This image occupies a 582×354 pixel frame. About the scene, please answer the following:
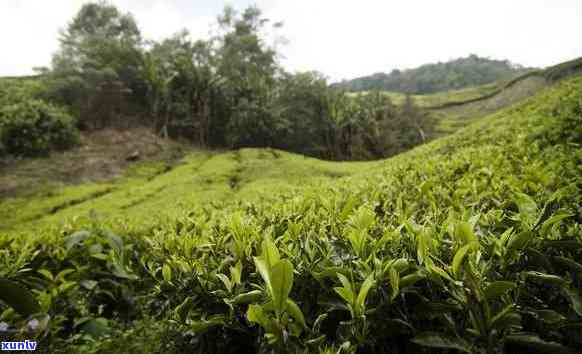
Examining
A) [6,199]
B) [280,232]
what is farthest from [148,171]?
[280,232]

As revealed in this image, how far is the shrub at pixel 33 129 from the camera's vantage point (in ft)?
47.8

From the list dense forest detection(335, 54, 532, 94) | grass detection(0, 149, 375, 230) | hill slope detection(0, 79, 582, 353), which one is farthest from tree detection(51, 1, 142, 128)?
dense forest detection(335, 54, 532, 94)

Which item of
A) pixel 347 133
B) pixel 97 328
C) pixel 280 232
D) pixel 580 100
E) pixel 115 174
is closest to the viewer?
pixel 280 232

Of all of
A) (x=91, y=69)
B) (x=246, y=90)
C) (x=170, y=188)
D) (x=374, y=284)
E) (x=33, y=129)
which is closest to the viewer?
(x=374, y=284)

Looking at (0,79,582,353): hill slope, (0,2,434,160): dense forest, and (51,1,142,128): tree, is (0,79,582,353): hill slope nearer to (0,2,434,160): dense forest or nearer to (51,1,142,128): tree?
(0,2,434,160): dense forest

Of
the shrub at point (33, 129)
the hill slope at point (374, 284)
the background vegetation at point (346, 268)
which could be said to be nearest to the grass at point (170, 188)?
the shrub at point (33, 129)

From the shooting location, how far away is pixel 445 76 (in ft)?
232

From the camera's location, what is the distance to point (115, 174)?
1459 cm

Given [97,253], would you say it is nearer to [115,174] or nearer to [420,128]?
[115,174]

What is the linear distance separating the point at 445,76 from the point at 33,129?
2930 inches

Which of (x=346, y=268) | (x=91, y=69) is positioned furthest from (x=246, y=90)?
(x=346, y=268)

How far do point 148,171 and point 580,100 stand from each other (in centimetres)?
1514

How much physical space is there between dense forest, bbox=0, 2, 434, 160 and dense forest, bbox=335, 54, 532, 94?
1354 inches

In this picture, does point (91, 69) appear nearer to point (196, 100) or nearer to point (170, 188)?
point (196, 100)
